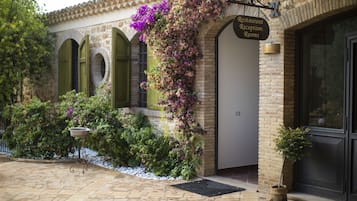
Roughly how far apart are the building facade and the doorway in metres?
0.02

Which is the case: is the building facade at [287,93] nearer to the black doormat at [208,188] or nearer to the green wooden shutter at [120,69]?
the black doormat at [208,188]

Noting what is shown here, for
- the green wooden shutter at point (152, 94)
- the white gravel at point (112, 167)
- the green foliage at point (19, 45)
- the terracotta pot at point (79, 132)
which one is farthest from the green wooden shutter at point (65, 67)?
the terracotta pot at point (79, 132)

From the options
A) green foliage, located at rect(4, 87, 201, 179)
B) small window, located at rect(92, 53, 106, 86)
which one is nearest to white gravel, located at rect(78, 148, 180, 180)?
green foliage, located at rect(4, 87, 201, 179)

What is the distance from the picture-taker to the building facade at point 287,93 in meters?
6.49

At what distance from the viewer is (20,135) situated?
10.4 metres

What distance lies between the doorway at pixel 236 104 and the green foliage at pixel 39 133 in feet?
12.0

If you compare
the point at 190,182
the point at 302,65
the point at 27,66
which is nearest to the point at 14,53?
the point at 27,66

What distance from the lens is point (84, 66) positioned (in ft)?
38.7

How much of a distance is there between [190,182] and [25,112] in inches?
178

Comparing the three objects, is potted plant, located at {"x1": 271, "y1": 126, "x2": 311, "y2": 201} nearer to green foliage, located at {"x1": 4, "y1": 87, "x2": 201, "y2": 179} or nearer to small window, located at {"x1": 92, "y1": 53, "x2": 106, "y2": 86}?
green foliage, located at {"x1": 4, "y1": 87, "x2": 201, "y2": 179}

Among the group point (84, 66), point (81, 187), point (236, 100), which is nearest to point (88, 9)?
point (84, 66)

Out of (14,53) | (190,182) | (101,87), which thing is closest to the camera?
(190,182)

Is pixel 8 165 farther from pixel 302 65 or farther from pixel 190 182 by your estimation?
pixel 302 65

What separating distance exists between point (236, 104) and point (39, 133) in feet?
15.0
